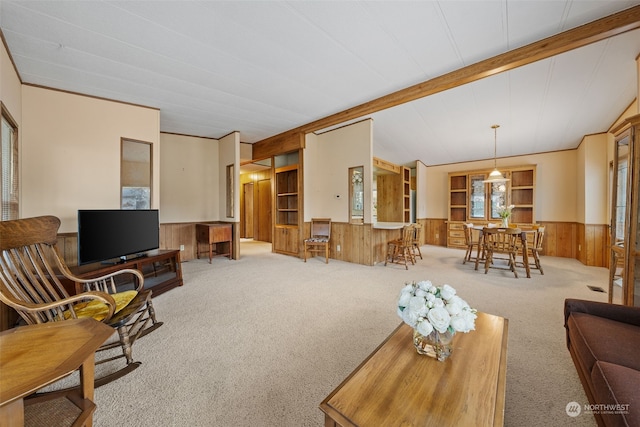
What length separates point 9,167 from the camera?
2668mm

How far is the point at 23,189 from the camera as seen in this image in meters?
2.99

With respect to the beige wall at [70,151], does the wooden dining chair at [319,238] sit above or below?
below

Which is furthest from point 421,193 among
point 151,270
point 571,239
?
point 151,270

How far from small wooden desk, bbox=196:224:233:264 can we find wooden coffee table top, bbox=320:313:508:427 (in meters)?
4.42

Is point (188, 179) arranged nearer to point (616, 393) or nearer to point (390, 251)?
point (390, 251)

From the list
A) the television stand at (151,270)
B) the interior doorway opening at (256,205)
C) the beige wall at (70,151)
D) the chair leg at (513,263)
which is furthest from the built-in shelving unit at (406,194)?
the beige wall at (70,151)

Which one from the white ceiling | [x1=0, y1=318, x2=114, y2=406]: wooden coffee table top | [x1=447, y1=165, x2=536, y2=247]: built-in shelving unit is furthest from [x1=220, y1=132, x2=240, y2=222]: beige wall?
[x1=447, y1=165, x2=536, y2=247]: built-in shelving unit

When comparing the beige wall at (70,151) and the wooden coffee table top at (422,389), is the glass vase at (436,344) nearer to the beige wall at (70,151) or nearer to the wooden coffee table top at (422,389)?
the wooden coffee table top at (422,389)

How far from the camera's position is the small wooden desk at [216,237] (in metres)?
4.91

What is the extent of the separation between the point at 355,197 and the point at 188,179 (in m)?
3.82

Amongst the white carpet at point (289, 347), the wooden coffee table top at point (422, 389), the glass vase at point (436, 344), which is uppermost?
the glass vase at point (436, 344)

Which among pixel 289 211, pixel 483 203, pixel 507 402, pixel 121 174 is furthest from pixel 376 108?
pixel 483 203

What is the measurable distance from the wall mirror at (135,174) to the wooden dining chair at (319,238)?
9.79 ft

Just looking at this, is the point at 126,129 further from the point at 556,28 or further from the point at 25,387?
the point at 556,28
